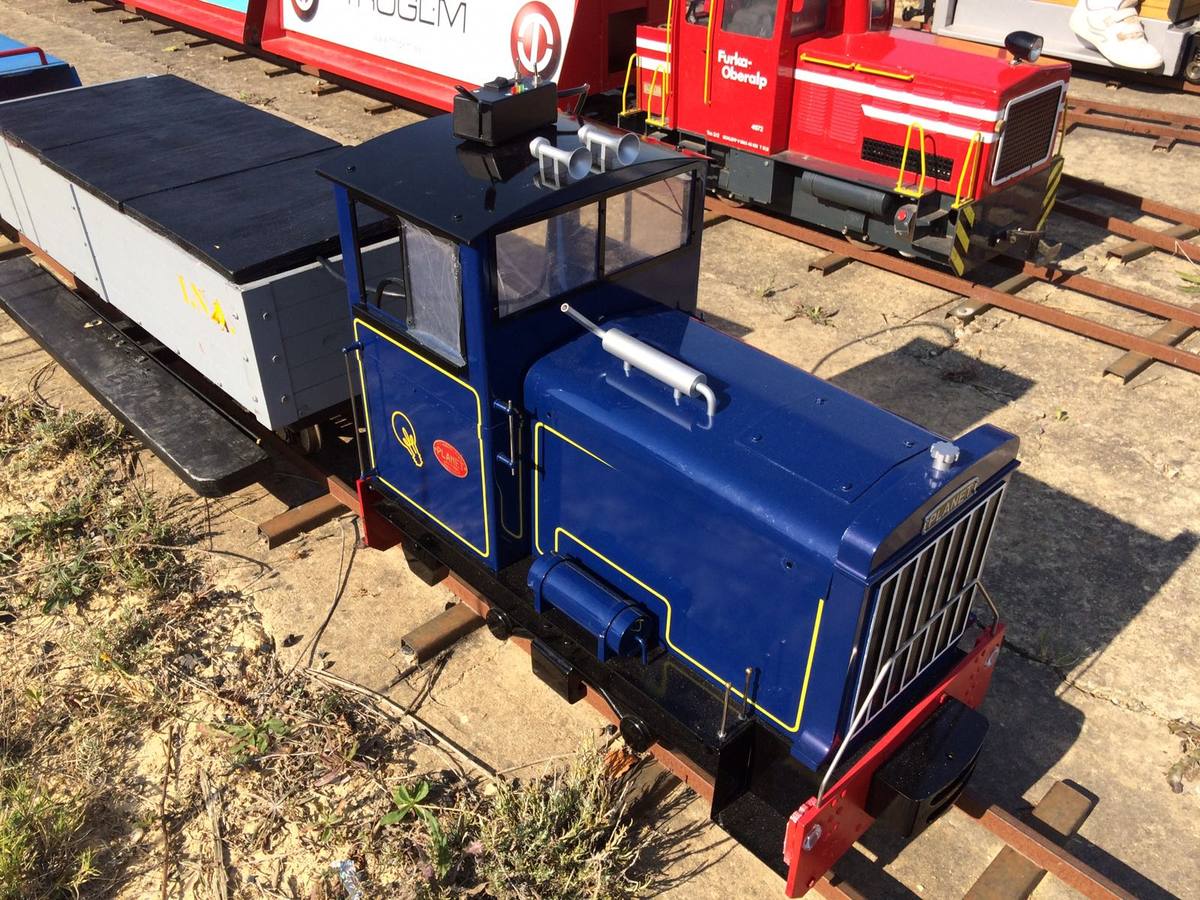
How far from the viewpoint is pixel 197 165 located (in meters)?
7.60

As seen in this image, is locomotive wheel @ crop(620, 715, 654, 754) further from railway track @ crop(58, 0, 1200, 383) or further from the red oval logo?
railway track @ crop(58, 0, 1200, 383)

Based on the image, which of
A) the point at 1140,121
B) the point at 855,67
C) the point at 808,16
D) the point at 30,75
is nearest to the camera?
the point at 855,67

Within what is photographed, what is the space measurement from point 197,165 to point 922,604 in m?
6.40

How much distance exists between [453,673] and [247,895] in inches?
65.3

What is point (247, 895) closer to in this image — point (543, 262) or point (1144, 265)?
point (543, 262)

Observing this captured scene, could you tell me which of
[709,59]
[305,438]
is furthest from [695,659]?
[709,59]

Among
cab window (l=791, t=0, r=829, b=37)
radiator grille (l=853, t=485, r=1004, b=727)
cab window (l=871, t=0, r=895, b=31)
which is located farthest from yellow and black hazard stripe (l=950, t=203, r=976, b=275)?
radiator grille (l=853, t=485, r=1004, b=727)

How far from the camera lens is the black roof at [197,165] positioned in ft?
20.4

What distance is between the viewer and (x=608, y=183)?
4.77 m

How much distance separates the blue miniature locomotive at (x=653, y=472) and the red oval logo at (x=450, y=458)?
1 cm

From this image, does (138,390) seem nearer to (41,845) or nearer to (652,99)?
(41,845)

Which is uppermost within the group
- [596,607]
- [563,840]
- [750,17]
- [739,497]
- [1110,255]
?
[750,17]

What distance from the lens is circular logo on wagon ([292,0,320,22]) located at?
16.5 m

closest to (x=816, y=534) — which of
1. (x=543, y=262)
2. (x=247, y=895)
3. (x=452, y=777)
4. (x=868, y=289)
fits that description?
(x=543, y=262)
